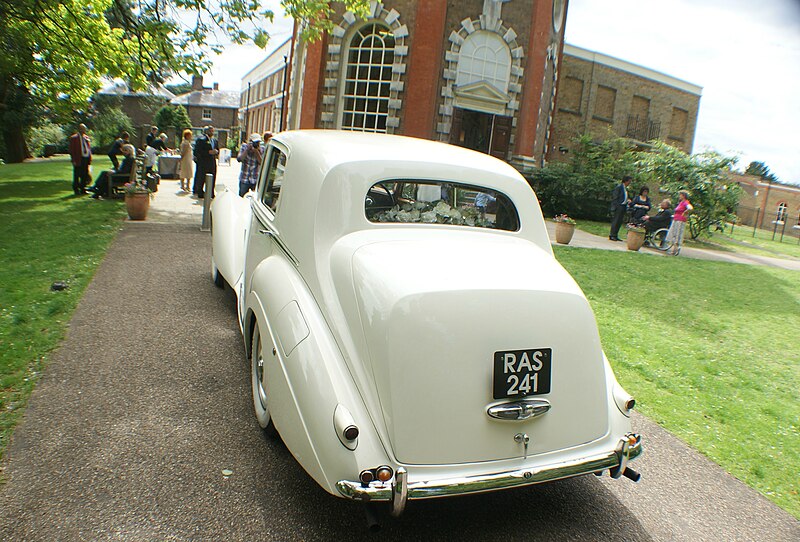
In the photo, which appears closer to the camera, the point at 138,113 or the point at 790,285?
the point at 790,285

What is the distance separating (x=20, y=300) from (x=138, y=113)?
6596 cm

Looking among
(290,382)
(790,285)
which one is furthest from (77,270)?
(790,285)

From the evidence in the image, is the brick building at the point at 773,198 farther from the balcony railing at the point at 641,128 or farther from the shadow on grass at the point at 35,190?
the shadow on grass at the point at 35,190

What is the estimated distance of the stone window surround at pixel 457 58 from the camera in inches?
824

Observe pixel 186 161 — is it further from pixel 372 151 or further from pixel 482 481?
pixel 482 481

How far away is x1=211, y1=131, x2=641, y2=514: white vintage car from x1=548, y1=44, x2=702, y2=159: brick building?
29133mm

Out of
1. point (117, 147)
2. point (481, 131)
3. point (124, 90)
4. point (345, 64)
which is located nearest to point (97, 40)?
point (117, 147)

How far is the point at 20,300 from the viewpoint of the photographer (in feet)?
19.1

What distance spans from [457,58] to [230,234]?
17.5 m

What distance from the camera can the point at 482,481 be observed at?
2.63 m

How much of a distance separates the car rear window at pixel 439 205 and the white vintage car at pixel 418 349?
0.05 feet

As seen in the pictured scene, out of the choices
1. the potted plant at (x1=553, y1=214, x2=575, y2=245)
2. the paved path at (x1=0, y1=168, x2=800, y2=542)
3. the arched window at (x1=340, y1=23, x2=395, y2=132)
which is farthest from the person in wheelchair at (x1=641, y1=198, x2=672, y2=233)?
the paved path at (x1=0, y1=168, x2=800, y2=542)

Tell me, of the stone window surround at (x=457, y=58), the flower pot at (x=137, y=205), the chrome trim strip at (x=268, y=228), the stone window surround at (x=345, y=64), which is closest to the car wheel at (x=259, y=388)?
the chrome trim strip at (x=268, y=228)

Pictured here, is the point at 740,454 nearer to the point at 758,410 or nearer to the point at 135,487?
the point at 758,410
